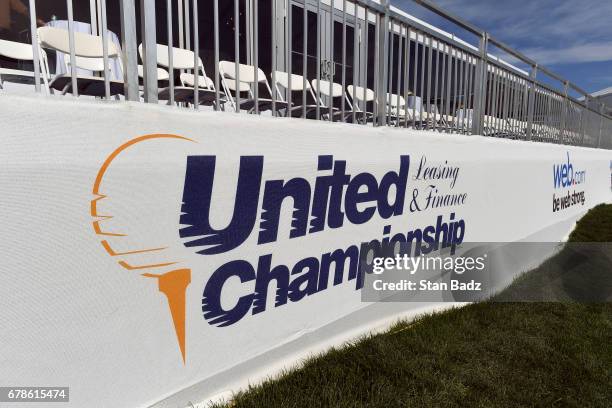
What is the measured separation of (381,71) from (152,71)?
81.7 inches

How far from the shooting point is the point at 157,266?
6.44 ft

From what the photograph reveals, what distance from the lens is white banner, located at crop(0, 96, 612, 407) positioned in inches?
62.2

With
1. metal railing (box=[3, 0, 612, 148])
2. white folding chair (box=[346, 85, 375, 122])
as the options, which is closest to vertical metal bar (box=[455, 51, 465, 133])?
A: metal railing (box=[3, 0, 612, 148])

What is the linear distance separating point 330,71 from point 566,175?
264 inches

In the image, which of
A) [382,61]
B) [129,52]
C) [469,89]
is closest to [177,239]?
[129,52]

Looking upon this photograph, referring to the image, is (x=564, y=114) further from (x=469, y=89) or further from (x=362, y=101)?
(x=362, y=101)

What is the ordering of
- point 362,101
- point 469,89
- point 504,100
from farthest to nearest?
point 504,100
point 469,89
point 362,101

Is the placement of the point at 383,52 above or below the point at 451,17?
below

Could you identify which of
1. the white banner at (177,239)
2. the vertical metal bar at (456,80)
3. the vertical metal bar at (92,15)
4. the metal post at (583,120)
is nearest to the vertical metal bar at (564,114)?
the metal post at (583,120)

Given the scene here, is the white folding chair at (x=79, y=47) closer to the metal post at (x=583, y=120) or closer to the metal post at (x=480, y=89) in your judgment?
the metal post at (x=480, y=89)

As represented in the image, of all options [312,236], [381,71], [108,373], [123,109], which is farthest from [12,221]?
[381,71]

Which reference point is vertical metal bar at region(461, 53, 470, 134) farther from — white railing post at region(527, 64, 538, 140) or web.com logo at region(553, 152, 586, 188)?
web.com logo at region(553, 152, 586, 188)

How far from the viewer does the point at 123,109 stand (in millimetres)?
1782

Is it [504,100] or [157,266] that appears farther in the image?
[504,100]
